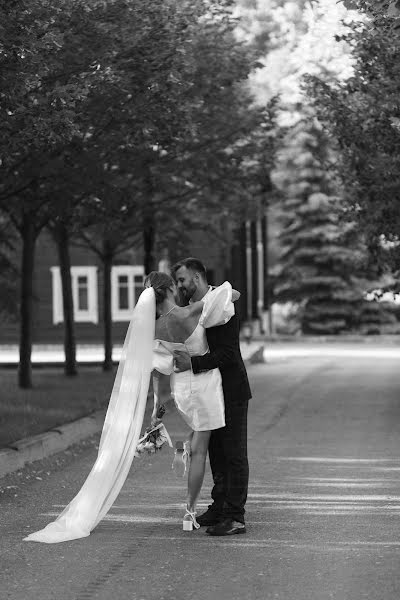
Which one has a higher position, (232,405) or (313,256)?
(313,256)

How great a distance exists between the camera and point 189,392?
9.77 meters

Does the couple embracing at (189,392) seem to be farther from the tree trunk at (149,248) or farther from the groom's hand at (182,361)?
the tree trunk at (149,248)

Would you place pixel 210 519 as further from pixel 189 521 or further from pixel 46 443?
pixel 46 443

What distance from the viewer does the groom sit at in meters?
9.70

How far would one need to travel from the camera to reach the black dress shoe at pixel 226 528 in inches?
379

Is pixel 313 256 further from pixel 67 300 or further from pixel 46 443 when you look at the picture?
pixel 46 443

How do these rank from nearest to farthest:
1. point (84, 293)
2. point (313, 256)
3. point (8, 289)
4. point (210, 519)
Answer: point (210, 519) < point (8, 289) < point (84, 293) < point (313, 256)

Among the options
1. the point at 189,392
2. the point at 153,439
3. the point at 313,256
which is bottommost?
the point at 153,439

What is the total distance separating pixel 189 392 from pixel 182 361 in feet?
0.75

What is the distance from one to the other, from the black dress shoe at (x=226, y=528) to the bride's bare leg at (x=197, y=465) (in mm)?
257

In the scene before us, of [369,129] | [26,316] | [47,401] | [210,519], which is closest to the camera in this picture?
[210,519]

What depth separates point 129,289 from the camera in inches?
2080

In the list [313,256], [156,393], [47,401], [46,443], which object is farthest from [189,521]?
[313,256]

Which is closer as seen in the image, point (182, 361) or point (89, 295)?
point (182, 361)
